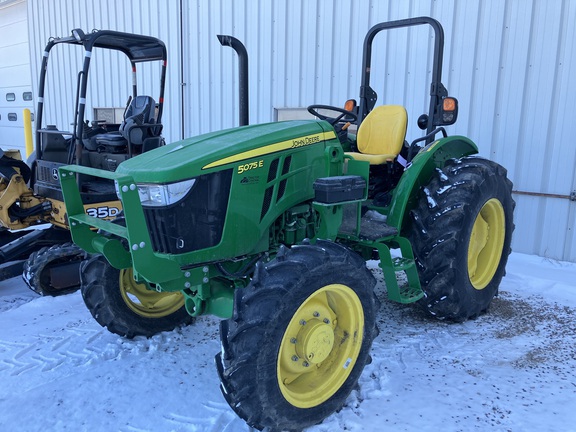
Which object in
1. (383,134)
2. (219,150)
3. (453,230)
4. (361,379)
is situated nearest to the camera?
(219,150)

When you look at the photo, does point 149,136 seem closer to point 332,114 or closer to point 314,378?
point 332,114

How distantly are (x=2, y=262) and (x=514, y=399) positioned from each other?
416cm

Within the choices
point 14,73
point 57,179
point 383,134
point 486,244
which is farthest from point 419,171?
point 14,73

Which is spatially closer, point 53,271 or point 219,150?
point 219,150

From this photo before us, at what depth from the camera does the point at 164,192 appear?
2.32 metres

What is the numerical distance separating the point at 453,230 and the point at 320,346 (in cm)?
128

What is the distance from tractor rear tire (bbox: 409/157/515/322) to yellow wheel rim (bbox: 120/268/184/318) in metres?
1.69

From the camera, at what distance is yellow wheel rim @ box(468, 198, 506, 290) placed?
12.0 ft

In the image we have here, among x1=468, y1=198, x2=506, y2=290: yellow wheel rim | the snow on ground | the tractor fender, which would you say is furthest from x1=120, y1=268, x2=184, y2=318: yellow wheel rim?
x1=468, y1=198, x2=506, y2=290: yellow wheel rim

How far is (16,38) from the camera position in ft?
41.0

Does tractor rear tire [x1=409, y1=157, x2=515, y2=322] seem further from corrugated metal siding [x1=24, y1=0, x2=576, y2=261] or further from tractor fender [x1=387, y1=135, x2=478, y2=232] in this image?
corrugated metal siding [x1=24, y1=0, x2=576, y2=261]

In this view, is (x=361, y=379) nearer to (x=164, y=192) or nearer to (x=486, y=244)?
(x=164, y=192)

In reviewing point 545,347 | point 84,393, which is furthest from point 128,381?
point 545,347

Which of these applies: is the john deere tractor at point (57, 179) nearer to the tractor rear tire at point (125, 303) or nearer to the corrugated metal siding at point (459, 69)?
the tractor rear tire at point (125, 303)
